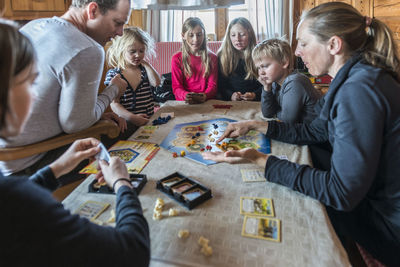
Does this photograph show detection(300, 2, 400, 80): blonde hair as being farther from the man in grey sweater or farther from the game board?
the man in grey sweater

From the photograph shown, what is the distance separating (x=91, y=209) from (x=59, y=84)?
2.28 feet

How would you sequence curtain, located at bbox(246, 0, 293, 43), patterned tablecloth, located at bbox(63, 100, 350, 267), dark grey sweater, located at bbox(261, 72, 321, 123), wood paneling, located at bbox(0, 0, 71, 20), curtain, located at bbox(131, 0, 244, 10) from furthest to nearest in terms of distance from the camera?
curtain, located at bbox(246, 0, 293, 43) < curtain, located at bbox(131, 0, 244, 10) < wood paneling, located at bbox(0, 0, 71, 20) < dark grey sweater, located at bbox(261, 72, 321, 123) < patterned tablecloth, located at bbox(63, 100, 350, 267)

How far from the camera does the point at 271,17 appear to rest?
424 centimetres

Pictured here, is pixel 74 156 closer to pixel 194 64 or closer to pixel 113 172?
pixel 113 172

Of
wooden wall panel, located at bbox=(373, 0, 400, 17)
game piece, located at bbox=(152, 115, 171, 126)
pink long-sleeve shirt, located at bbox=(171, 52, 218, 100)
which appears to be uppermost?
wooden wall panel, located at bbox=(373, 0, 400, 17)

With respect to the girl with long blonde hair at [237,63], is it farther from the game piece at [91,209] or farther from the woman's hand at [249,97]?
the game piece at [91,209]

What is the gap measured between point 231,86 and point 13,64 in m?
2.20

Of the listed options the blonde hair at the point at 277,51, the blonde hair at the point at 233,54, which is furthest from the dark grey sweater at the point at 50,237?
the blonde hair at the point at 233,54

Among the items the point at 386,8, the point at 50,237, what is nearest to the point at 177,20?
the point at 386,8

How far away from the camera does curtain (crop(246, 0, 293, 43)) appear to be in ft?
13.8

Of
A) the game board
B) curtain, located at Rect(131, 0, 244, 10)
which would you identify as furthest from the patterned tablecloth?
curtain, located at Rect(131, 0, 244, 10)

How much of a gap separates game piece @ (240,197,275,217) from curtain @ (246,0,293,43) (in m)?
3.80

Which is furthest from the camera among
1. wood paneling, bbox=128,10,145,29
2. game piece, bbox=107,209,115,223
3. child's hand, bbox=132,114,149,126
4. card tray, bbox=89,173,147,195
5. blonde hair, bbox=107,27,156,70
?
wood paneling, bbox=128,10,145,29

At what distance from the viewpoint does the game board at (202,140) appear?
1.30 m
